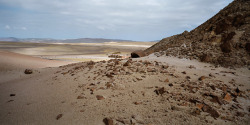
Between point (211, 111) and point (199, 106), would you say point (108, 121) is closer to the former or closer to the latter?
point (199, 106)

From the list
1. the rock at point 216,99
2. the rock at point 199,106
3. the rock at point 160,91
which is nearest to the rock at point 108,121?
the rock at point 160,91

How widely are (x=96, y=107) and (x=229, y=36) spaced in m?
5.91

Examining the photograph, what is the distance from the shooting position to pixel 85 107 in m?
3.08

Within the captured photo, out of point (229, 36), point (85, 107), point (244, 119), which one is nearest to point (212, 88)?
point (244, 119)

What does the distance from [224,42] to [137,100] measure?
4.84 metres

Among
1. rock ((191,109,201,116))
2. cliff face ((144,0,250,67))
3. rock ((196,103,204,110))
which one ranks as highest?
cliff face ((144,0,250,67))

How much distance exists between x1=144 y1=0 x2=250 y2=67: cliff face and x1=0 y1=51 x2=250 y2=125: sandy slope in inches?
34.4

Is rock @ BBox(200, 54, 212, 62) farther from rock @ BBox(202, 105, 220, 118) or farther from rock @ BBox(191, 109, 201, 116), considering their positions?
rock @ BBox(191, 109, 201, 116)

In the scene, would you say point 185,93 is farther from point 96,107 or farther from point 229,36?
point 229,36

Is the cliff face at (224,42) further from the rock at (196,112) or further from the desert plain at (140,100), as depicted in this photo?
the rock at (196,112)

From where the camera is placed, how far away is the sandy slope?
261 centimetres

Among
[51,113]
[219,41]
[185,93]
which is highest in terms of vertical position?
[219,41]

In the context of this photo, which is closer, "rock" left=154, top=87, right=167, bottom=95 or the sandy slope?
the sandy slope

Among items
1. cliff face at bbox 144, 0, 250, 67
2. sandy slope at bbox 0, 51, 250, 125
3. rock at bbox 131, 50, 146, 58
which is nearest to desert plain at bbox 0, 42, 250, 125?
sandy slope at bbox 0, 51, 250, 125
